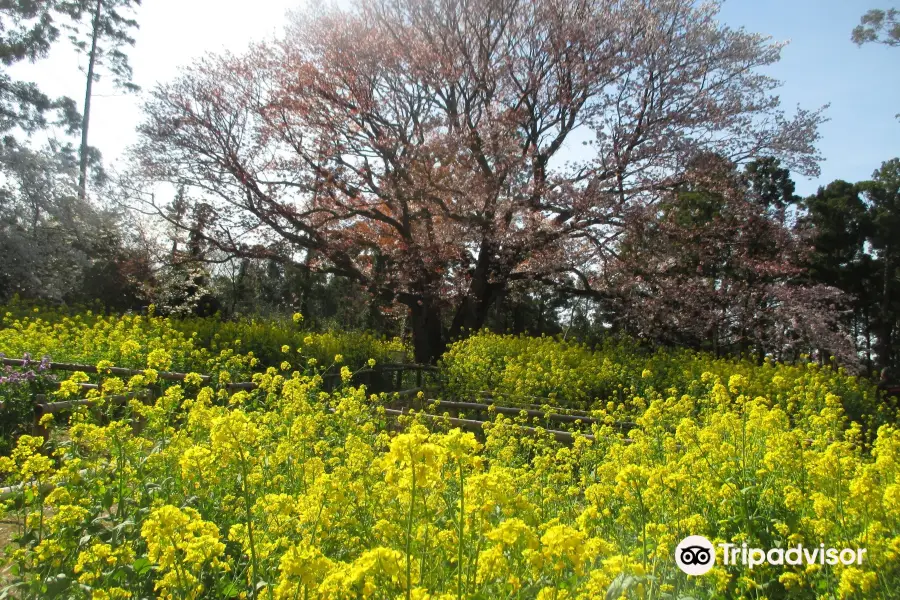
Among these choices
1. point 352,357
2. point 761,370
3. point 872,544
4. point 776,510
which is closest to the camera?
point 872,544

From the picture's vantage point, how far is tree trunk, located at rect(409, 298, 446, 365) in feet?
38.7

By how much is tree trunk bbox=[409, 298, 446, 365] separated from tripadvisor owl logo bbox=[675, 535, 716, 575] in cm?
948

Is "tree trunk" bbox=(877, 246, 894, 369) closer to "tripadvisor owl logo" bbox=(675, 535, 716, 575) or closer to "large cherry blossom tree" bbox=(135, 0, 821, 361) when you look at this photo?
"large cherry blossom tree" bbox=(135, 0, 821, 361)

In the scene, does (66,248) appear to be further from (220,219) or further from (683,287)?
(683,287)

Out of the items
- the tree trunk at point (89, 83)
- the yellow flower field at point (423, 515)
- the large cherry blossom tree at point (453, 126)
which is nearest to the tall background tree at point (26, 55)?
the tree trunk at point (89, 83)

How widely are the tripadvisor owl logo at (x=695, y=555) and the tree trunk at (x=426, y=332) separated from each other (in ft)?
31.1

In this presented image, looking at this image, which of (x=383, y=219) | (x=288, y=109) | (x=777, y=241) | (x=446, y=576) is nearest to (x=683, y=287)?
(x=777, y=241)

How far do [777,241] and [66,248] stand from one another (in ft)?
51.4

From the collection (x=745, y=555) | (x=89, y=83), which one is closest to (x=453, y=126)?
(x=745, y=555)

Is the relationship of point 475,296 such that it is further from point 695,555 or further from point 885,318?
point 885,318

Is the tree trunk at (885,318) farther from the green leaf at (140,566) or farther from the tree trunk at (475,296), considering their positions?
the green leaf at (140,566)

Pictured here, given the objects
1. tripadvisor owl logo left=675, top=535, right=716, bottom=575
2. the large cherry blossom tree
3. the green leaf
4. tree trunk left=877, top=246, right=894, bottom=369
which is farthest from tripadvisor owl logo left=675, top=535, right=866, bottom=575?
tree trunk left=877, top=246, right=894, bottom=369

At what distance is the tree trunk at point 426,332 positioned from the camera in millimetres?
11797

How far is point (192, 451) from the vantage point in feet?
7.60
